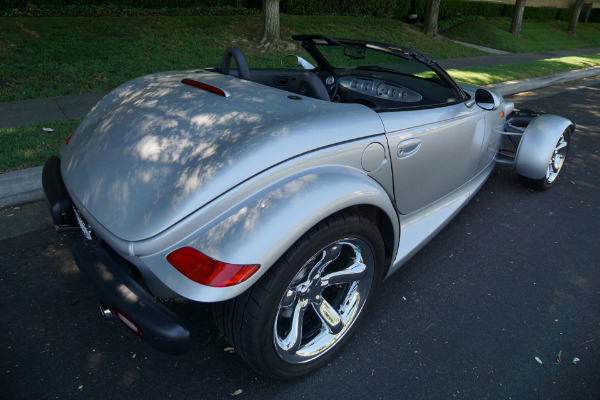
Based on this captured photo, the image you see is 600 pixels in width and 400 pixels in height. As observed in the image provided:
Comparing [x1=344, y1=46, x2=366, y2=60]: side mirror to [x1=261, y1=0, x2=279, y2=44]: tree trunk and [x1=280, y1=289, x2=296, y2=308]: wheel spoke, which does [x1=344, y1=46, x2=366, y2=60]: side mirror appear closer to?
[x1=280, y1=289, x2=296, y2=308]: wheel spoke

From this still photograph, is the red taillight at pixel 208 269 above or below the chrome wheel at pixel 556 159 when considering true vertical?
above

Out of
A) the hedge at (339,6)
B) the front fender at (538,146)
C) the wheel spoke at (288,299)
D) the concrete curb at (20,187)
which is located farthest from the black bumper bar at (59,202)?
the hedge at (339,6)

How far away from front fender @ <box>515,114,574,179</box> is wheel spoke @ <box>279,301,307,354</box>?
286 centimetres

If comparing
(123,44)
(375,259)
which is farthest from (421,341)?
(123,44)

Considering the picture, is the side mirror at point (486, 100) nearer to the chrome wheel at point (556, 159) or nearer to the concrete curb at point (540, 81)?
the chrome wheel at point (556, 159)

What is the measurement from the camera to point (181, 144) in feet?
6.31

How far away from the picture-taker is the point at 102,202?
1882 mm

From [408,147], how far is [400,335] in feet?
3.47

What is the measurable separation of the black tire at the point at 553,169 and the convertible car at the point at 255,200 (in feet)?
Result: 5.54

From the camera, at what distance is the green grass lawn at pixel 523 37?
15656 mm

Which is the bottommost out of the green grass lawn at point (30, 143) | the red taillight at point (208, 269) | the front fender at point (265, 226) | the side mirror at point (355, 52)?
the green grass lawn at point (30, 143)

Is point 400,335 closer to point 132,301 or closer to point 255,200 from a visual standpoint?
point 255,200

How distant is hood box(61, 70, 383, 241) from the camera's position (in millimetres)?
1721

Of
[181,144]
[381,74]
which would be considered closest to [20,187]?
[181,144]
